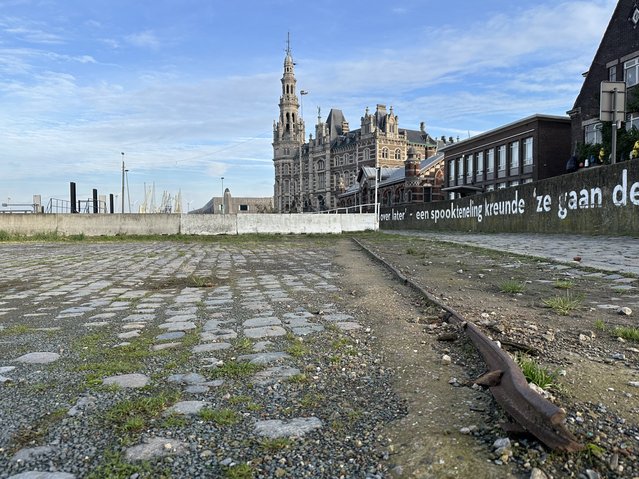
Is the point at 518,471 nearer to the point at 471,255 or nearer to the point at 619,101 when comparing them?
the point at 471,255

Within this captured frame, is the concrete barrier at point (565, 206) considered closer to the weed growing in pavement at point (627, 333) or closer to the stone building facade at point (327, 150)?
the weed growing in pavement at point (627, 333)

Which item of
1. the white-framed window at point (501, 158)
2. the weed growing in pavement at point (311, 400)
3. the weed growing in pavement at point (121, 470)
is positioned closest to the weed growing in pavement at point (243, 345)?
the weed growing in pavement at point (311, 400)

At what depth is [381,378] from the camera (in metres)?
3.09

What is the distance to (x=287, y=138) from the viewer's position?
133m

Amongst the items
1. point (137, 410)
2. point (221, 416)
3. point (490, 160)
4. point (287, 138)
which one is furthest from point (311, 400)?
point (287, 138)

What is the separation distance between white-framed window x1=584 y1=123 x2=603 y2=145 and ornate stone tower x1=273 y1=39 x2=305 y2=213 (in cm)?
9860

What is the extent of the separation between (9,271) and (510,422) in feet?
35.7

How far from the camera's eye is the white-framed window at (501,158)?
44594 millimetres

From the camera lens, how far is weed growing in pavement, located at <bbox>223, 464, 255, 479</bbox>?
1.99 metres

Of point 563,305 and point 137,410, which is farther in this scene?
point 563,305

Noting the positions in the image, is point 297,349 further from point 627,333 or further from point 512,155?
point 512,155

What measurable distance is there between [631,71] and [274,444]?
122ft

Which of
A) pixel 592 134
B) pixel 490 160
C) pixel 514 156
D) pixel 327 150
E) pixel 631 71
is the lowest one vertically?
pixel 514 156

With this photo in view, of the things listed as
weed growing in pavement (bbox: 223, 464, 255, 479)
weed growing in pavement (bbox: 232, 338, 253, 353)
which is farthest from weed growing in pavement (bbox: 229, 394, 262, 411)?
weed growing in pavement (bbox: 232, 338, 253, 353)
